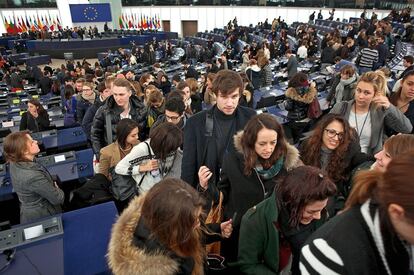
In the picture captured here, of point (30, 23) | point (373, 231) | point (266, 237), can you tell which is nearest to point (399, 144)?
point (266, 237)

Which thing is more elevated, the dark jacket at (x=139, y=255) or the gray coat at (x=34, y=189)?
the dark jacket at (x=139, y=255)

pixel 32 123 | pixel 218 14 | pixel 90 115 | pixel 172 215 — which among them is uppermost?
pixel 218 14

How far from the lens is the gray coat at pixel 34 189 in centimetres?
254

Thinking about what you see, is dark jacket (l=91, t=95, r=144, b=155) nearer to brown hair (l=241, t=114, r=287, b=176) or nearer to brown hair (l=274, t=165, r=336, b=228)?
brown hair (l=241, t=114, r=287, b=176)

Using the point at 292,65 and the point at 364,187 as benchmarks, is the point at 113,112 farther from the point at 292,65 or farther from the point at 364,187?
the point at 292,65

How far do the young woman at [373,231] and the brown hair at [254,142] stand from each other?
Result: 936mm

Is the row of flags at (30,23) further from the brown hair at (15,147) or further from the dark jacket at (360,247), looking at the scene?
the dark jacket at (360,247)

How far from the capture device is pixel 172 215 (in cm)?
134

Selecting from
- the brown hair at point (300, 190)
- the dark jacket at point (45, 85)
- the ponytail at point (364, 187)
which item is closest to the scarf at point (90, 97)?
the brown hair at point (300, 190)

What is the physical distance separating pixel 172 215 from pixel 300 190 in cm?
65

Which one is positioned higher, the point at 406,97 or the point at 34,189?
the point at 406,97

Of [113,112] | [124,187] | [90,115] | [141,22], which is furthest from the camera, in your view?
[141,22]

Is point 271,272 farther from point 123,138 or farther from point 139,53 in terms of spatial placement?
point 139,53

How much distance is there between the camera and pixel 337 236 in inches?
37.4
